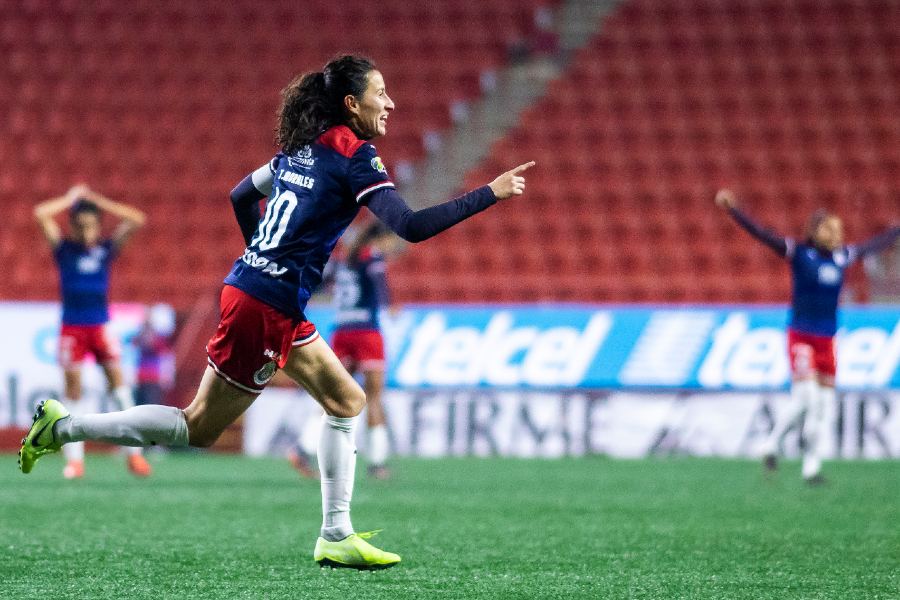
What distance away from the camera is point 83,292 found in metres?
11.1

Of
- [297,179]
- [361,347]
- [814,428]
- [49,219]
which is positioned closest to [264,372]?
[297,179]

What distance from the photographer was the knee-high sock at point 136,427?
17.6ft

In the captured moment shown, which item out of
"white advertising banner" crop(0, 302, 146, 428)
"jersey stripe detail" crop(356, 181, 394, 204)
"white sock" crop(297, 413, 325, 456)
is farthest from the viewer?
"white advertising banner" crop(0, 302, 146, 428)

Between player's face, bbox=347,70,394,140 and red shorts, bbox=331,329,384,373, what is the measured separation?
579 centimetres

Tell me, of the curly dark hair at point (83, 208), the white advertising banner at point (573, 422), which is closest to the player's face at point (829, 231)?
the white advertising banner at point (573, 422)

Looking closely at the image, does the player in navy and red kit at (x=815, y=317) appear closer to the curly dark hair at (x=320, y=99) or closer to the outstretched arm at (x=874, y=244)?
the outstretched arm at (x=874, y=244)

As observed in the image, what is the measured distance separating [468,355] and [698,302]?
9.25 feet

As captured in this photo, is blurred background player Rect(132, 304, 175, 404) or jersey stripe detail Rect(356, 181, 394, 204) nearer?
jersey stripe detail Rect(356, 181, 394, 204)

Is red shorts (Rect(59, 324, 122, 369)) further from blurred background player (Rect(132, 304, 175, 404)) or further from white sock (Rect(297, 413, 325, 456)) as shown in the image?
blurred background player (Rect(132, 304, 175, 404))

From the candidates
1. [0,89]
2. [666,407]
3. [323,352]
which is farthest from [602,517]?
[0,89]

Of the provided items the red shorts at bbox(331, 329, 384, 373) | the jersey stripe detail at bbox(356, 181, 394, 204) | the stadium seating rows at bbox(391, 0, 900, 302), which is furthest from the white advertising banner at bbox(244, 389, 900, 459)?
the jersey stripe detail at bbox(356, 181, 394, 204)

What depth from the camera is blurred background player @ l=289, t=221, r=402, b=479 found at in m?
11.0

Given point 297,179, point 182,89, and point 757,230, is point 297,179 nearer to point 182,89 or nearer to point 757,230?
point 757,230

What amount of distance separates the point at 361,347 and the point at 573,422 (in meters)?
3.69
